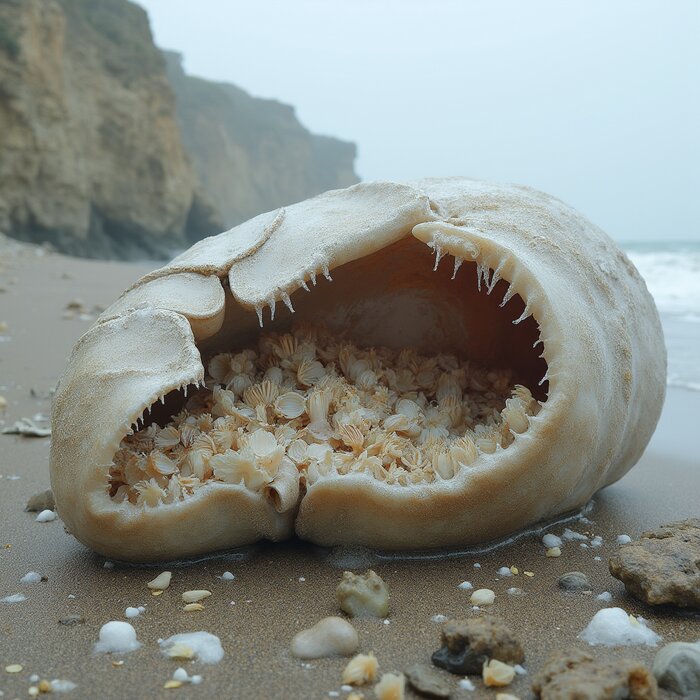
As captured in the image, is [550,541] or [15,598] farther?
[550,541]

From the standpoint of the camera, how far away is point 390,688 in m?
1.26

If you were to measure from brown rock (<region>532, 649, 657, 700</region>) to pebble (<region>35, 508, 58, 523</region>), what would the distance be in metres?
1.37

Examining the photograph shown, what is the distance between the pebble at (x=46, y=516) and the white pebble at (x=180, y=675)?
3.06ft

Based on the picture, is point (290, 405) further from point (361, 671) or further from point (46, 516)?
point (361, 671)

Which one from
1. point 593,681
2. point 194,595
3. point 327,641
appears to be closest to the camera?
point 593,681

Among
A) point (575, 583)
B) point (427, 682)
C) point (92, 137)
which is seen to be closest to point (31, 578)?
point (427, 682)

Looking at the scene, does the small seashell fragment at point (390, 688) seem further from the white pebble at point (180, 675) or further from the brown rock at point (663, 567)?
the brown rock at point (663, 567)

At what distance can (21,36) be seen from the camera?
1625 cm

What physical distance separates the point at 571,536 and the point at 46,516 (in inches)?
53.1

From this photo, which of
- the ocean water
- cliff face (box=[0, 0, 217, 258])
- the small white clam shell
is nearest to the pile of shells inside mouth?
the small white clam shell

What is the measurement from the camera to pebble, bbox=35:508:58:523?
2145mm

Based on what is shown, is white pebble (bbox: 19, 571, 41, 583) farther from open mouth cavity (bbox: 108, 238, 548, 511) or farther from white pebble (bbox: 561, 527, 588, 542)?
white pebble (bbox: 561, 527, 588, 542)

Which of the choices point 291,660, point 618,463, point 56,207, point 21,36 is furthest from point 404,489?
point 56,207

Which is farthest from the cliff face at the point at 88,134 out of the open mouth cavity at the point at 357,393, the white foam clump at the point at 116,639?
the white foam clump at the point at 116,639
